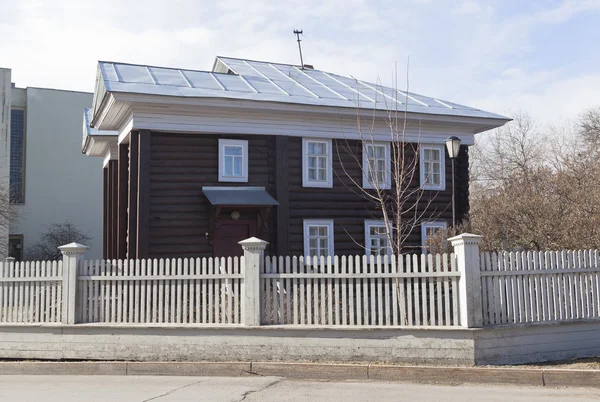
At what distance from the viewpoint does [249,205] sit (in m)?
16.2

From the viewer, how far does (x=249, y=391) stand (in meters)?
8.69

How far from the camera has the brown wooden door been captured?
17016mm

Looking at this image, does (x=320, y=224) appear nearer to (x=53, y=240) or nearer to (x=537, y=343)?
(x=537, y=343)

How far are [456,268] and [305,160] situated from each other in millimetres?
8138

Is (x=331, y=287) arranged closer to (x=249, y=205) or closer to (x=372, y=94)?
(x=249, y=205)

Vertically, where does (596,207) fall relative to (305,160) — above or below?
below

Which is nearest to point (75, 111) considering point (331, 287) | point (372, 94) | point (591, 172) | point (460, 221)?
point (372, 94)

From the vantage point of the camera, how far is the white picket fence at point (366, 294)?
393 inches

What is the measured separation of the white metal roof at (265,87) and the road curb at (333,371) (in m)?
6.95

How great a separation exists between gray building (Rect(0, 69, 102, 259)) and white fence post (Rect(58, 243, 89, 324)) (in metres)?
29.0

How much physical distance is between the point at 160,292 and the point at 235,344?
153 centimetres

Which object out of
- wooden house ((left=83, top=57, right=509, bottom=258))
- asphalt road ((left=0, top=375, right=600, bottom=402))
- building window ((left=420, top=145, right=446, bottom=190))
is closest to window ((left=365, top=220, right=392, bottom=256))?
wooden house ((left=83, top=57, right=509, bottom=258))

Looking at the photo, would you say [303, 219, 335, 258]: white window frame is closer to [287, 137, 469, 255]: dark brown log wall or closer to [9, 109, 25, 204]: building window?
[287, 137, 469, 255]: dark brown log wall

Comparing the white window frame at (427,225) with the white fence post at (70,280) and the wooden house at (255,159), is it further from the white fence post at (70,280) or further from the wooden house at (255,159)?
the white fence post at (70,280)
